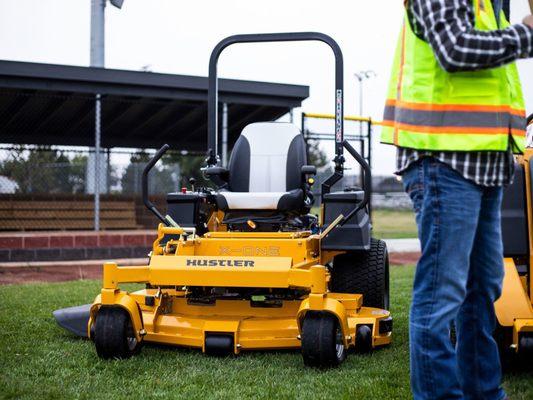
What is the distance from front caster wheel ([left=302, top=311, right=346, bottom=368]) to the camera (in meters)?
3.82

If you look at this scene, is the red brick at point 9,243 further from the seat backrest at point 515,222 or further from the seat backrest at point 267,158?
the seat backrest at point 515,222

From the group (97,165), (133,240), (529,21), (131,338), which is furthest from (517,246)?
(97,165)

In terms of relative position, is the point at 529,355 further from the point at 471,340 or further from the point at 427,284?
the point at 427,284

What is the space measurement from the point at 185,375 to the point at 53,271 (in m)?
6.97

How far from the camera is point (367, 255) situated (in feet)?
16.9

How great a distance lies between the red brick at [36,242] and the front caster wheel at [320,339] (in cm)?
845

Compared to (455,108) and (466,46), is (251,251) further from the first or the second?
(466,46)

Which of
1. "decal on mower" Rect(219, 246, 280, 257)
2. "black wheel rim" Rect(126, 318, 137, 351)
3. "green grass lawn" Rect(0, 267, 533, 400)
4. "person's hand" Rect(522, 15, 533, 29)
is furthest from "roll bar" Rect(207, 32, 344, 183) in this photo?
"person's hand" Rect(522, 15, 533, 29)

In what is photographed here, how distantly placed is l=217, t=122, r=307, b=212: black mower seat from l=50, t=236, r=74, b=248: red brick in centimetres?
672

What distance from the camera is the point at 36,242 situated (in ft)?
37.6

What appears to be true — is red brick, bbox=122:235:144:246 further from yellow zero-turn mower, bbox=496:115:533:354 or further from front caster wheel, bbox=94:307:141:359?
yellow zero-turn mower, bbox=496:115:533:354

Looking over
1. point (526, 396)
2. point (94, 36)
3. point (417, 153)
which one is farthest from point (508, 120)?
point (94, 36)

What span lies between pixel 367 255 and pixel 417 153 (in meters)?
2.91

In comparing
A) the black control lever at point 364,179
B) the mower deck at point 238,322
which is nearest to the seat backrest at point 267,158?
the black control lever at point 364,179
